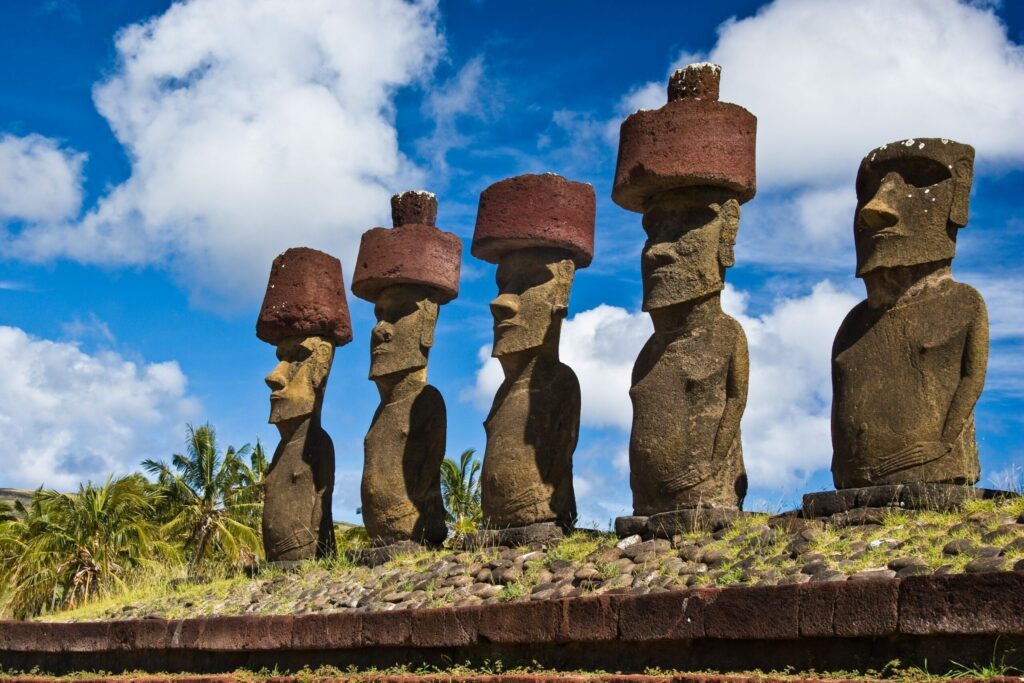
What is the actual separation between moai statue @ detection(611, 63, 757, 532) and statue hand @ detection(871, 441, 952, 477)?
127 cm

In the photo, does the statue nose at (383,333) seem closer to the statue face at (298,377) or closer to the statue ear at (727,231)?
the statue face at (298,377)

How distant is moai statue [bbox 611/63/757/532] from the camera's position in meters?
9.12

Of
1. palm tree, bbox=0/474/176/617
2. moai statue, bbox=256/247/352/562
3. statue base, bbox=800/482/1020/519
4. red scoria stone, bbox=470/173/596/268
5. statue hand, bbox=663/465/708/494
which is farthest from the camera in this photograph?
palm tree, bbox=0/474/176/617

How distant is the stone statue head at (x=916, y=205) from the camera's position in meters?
8.38

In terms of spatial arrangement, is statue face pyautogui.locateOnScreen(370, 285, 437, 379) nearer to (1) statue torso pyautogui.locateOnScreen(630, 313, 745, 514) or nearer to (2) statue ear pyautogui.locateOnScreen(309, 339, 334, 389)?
(2) statue ear pyautogui.locateOnScreen(309, 339, 334, 389)

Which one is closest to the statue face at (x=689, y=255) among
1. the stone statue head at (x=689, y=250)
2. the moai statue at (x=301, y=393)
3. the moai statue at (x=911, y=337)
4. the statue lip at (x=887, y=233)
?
the stone statue head at (x=689, y=250)

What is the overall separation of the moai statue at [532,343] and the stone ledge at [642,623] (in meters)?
1.91

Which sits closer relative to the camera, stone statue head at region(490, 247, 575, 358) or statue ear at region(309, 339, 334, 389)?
stone statue head at region(490, 247, 575, 358)

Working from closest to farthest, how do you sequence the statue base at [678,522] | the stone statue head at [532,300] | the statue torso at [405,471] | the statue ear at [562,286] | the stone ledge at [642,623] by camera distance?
the stone ledge at [642,623]
the statue base at [678,522]
the stone statue head at [532,300]
the statue ear at [562,286]
the statue torso at [405,471]

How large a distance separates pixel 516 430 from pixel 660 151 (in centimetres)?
264

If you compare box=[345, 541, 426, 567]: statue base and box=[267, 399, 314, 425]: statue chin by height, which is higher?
box=[267, 399, 314, 425]: statue chin

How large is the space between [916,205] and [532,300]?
12.0ft

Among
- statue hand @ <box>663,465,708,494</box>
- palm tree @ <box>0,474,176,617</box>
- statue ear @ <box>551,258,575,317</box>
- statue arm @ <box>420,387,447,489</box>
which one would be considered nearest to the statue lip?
statue hand @ <box>663,465,708,494</box>

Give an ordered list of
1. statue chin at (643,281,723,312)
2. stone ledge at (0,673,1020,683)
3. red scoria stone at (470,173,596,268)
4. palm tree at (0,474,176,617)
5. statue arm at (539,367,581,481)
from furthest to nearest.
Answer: palm tree at (0,474,176,617) < red scoria stone at (470,173,596,268) < statue arm at (539,367,581,481) < statue chin at (643,281,723,312) < stone ledge at (0,673,1020,683)
